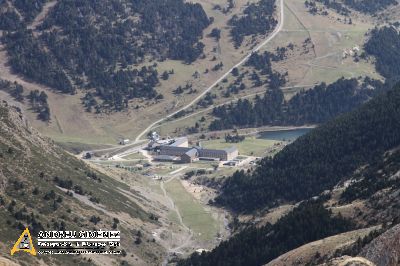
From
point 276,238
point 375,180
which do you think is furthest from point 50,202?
point 375,180

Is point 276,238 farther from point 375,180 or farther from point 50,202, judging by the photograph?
point 50,202

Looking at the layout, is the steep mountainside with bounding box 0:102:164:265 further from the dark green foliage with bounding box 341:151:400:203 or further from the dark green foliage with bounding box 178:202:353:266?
the dark green foliage with bounding box 341:151:400:203

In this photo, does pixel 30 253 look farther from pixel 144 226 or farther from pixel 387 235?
pixel 387 235

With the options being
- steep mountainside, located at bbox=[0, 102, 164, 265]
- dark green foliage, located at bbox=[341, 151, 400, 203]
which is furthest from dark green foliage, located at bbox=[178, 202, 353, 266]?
steep mountainside, located at bbox=[0, 102, 164, 265]

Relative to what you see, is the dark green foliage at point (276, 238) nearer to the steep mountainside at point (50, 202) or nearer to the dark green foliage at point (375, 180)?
the dark green foliage at point (375, 180)

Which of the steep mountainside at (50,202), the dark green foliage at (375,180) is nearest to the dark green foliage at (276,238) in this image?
the dark green foliage at (375,180)

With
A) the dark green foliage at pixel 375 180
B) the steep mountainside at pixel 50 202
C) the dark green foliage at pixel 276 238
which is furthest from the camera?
the steep mountainside at pixel 50 202
